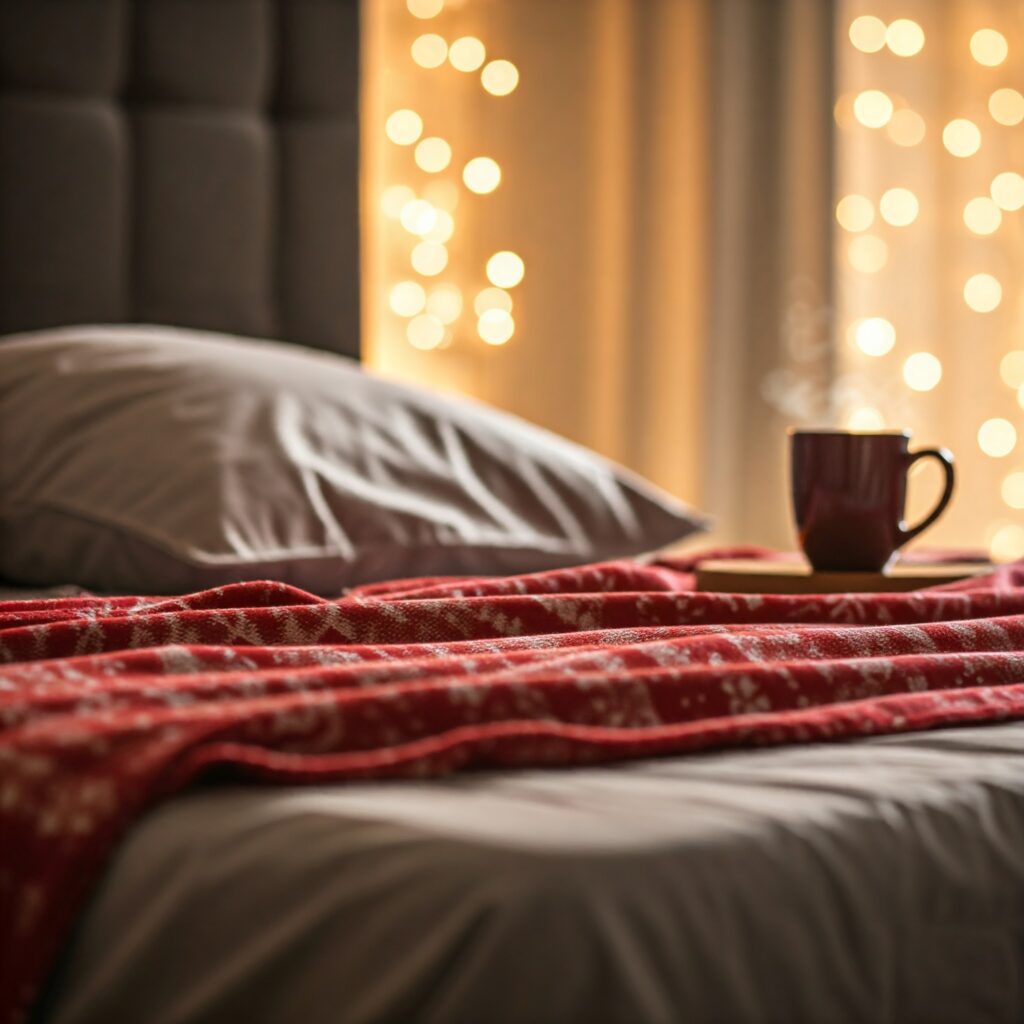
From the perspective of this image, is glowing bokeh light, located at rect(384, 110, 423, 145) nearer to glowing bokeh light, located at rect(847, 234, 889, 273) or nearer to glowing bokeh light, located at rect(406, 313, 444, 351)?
glowing bokeh light, located at rect(406, 313, 444, 351)

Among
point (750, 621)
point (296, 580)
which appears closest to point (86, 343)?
point (296, 580)

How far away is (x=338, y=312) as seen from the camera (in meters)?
2.05

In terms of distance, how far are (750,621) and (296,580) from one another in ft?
1.52

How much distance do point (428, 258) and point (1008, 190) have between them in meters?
1.00

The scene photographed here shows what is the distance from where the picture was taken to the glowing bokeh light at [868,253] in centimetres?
258

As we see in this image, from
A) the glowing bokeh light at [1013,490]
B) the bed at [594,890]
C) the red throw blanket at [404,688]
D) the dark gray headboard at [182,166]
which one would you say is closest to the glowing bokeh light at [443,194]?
the dark gray headboard at [182,166]

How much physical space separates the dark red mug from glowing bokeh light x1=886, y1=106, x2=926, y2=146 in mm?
1600

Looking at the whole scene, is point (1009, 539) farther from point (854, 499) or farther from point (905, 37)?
point (854, 499)

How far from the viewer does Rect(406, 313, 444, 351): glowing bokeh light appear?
98.5 inches

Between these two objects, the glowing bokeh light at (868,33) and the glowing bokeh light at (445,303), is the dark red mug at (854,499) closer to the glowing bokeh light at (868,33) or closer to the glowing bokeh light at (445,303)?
the glowing bokeh light at (445,303)

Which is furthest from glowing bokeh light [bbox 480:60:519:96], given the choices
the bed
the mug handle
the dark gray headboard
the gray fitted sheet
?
the gray fitted sheet

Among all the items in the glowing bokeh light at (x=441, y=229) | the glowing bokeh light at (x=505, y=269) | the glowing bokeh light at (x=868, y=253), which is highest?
the glowing bokeh light at (x=441, y=229)

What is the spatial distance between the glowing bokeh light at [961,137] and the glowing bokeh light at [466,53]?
0.81 metres

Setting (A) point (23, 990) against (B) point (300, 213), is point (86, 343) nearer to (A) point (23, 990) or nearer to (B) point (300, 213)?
(B) point (300, 213)
